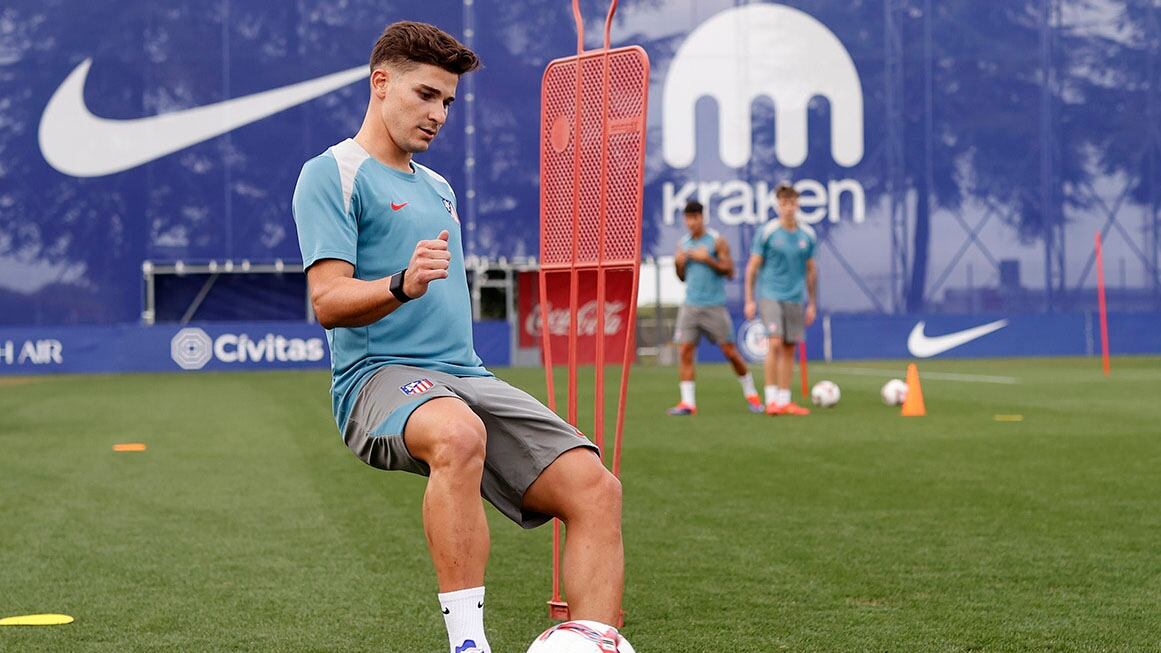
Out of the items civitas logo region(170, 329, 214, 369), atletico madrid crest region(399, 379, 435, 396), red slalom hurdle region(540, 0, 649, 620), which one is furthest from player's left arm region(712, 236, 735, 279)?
civitas logo region(170, 329, 214, 369)

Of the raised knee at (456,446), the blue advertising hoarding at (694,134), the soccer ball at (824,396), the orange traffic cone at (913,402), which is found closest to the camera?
the raised knee at (456,446)

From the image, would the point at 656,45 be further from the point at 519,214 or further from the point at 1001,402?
the point at 1001,402

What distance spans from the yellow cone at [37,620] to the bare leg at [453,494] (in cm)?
199

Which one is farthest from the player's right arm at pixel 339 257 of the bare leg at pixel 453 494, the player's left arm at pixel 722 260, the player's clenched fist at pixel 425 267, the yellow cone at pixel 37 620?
the player's left arm at pixel 722 260

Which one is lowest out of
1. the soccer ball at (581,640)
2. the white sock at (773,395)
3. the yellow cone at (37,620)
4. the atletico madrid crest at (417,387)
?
the yellow cone at (37,620)

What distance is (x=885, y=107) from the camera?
32.2 m

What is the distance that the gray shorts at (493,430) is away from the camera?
3.69 meters

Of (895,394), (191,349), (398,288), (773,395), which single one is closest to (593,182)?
(398,288)

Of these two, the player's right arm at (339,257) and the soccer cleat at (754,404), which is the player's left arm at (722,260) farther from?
the player's right arm at (339,257)

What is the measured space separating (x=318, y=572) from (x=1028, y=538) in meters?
2.96

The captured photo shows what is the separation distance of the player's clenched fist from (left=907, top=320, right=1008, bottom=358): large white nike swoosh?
87.4 feet

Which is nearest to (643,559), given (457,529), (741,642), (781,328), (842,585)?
(842,585)

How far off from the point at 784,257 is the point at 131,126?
19940 mm

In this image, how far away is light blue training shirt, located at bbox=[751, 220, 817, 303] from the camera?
45.5ft
